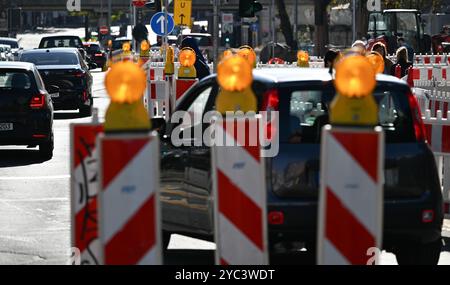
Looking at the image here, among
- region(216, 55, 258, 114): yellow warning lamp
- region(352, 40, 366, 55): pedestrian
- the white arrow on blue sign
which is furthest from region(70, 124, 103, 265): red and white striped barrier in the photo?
the white arrow on blue sign

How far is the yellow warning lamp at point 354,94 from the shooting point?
684cm

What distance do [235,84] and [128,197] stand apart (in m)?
1.36

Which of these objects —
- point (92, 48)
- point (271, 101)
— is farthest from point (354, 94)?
Answer: point (92, 48)

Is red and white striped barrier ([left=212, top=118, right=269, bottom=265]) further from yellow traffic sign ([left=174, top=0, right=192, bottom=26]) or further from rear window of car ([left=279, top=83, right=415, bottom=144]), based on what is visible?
yellow traffic sign ([left=174, top=0, right=192, bottom=26])

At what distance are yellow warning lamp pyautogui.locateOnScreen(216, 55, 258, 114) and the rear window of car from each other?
5.82 ft

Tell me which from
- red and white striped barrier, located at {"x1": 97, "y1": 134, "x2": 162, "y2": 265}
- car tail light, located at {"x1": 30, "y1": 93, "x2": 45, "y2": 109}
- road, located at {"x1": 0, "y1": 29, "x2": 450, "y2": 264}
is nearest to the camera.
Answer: red and white striped barrier, located at {"x1": 97, "y1": 134, "x2": 162, "y2": 265}

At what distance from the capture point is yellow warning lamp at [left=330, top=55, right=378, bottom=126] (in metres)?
6.84

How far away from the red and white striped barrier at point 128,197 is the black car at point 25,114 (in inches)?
563

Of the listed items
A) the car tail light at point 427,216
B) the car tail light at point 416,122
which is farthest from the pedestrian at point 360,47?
the car tail light at point 427,216

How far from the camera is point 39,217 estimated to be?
14.2 m

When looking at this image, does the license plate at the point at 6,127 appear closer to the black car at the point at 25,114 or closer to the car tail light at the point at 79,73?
the black car at the point at 25,114
